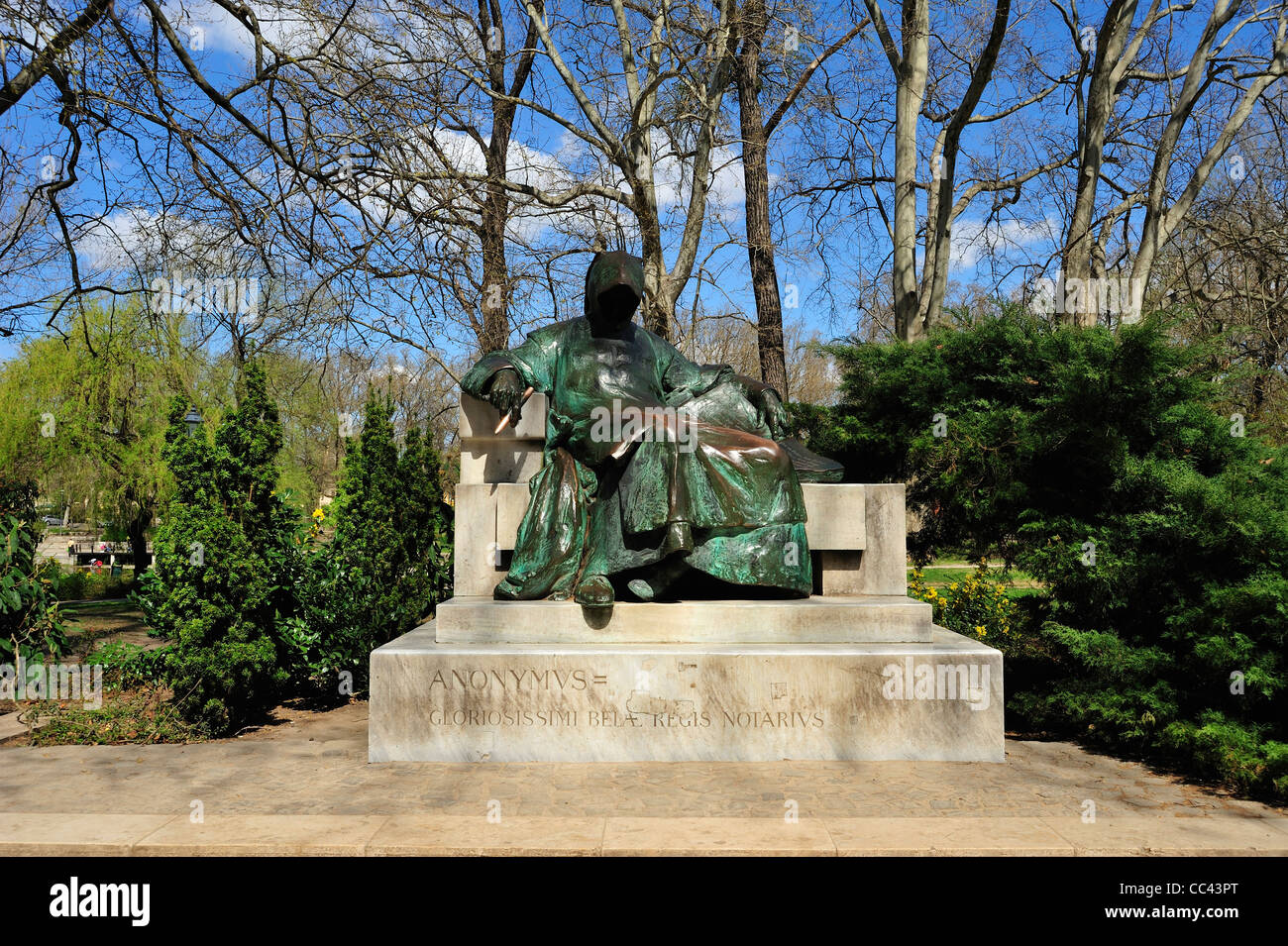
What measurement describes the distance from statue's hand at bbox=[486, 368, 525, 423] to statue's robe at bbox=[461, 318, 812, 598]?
51 millimetres

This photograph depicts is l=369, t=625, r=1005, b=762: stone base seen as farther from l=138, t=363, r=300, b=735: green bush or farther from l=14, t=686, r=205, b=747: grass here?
l=14, t=686, r=205, b=747: grass

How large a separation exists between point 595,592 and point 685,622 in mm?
585

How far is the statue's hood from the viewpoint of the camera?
6113mm

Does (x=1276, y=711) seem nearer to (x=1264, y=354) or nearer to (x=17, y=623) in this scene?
(x=17, y=623)

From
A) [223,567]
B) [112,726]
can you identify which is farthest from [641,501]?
[112,726]

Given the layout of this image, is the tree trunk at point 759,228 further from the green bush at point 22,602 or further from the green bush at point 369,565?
the green bush at point 22,602

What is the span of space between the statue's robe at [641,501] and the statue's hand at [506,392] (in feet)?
0.17

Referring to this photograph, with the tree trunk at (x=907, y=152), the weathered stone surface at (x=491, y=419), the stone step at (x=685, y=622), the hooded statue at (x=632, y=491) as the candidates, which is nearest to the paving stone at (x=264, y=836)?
the stone step at (x=685, y=622)

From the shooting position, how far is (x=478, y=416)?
6164 millimetres

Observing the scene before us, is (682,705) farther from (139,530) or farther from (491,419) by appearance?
(139,530)

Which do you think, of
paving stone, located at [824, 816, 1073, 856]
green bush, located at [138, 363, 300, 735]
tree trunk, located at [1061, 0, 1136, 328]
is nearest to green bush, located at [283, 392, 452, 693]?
green bush, located at [138, 363, 300, 735]

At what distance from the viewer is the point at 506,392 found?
5.82 meters

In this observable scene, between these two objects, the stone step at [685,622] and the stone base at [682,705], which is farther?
the stone step at [685,622]

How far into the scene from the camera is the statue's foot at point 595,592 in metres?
5.30
